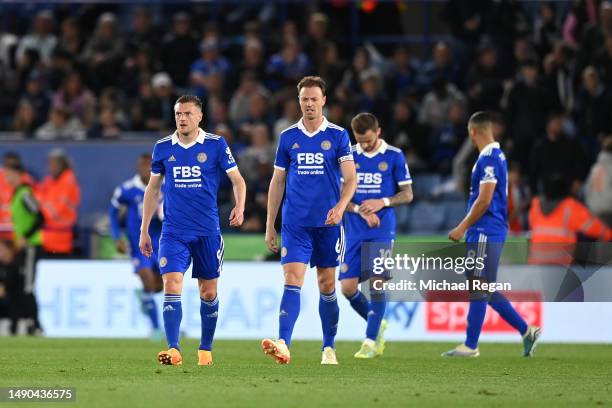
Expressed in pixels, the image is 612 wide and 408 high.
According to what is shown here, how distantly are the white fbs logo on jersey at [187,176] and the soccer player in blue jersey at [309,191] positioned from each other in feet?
2.20

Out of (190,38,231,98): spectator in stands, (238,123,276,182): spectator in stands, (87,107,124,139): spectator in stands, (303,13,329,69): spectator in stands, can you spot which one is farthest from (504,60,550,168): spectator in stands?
(87,107,124,139): spectator in stands

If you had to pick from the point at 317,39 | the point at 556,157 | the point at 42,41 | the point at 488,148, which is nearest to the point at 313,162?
the point at 488,148

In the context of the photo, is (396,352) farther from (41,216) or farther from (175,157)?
(41,216)

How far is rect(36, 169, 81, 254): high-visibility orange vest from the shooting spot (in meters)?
21.2

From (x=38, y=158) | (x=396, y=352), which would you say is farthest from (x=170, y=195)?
(x=38, y=158)

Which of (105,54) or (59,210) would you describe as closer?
(59,210)

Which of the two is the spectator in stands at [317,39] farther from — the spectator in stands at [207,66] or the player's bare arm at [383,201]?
the player's bare arm at [383,201]

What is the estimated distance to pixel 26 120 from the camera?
76.2 ft

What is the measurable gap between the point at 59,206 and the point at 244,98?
11.8ft

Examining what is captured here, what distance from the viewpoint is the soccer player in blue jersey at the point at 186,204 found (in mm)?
11961

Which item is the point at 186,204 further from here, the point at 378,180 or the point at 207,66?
the point at 207,66

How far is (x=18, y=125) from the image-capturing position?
2347cm

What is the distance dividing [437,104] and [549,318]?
4.84 metres

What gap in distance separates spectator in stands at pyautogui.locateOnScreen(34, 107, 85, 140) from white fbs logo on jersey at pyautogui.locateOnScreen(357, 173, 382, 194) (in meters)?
9.48
